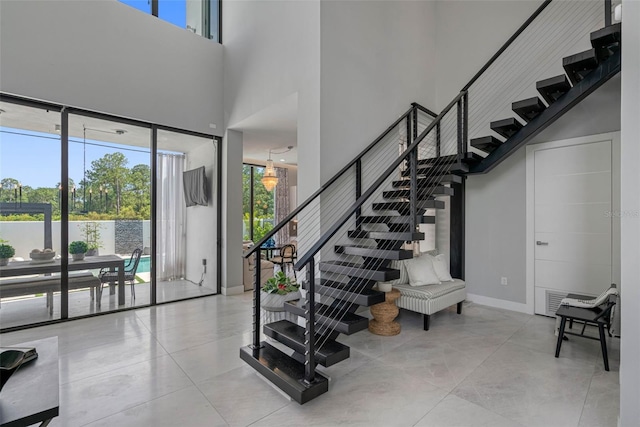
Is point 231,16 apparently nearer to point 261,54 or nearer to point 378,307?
point 261,54

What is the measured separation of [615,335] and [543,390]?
1909mm

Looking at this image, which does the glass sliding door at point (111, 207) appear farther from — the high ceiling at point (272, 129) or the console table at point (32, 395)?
the console table at point (32, 395)

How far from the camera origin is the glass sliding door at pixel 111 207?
4.15m

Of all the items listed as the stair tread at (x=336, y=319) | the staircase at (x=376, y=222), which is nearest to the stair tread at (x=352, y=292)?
the staircase at (x=376, y=222)

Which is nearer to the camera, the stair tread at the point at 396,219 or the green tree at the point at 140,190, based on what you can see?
the stair tread at the point at 396,219

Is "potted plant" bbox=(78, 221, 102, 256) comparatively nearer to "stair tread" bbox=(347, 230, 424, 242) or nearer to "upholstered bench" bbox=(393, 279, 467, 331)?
"stair tread" bbox=(347, 230, 424, 242)

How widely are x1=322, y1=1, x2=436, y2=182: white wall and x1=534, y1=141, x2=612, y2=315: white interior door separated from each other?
2140 millimetres

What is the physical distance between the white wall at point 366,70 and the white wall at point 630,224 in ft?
8.47

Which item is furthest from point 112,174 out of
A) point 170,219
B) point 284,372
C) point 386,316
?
point 386,316

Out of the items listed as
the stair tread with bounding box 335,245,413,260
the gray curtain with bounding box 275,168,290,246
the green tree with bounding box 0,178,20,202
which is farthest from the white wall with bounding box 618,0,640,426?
the gray curtain with bounding box 275,168,290,246

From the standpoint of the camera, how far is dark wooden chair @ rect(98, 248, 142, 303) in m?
4.32

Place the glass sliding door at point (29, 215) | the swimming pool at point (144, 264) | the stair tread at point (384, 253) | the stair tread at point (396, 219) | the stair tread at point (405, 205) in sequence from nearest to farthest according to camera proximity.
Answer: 1. the stair tread at point (384, 253)
2. the stair tread at point (396, 219)
3. the stair tread at point (405, 205)
4. the glass sliding door at point (29, 215)
5. the swimming pool at point (144, 264)

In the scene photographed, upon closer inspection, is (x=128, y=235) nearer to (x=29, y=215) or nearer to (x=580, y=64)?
(x=29, y=215)

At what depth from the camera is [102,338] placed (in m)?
3.46
